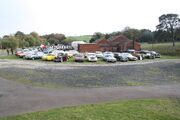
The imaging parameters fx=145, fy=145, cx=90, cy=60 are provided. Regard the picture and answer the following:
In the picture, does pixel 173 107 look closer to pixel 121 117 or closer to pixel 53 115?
pixel 121 117

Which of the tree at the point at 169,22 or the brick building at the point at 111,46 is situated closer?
the brick building at the point at 111,46

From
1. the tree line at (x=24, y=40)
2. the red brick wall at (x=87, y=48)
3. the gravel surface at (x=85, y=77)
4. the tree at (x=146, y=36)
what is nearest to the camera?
the gravel surface at (x=85, y=77)

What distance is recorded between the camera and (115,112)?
6195mm

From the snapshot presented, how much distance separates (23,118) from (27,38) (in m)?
70.4

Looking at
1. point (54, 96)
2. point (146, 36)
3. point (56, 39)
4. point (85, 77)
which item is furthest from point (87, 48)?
point (56, 39)

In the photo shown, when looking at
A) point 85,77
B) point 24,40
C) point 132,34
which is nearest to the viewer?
point 85,77

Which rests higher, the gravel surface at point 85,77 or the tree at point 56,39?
the tree at point 56,39

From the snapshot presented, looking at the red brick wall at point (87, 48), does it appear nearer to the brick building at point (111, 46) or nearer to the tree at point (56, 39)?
the brick building at point (111, 46)

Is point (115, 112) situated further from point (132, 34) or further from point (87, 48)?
point (132, 34)

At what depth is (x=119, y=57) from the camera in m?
27.2

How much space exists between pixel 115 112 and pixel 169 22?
210 ft

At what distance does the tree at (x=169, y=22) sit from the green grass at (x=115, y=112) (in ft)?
197

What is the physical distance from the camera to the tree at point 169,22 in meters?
58.2

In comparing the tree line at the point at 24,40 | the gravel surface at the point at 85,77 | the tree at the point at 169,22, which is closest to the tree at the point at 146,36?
the tree at the point at 169,22
